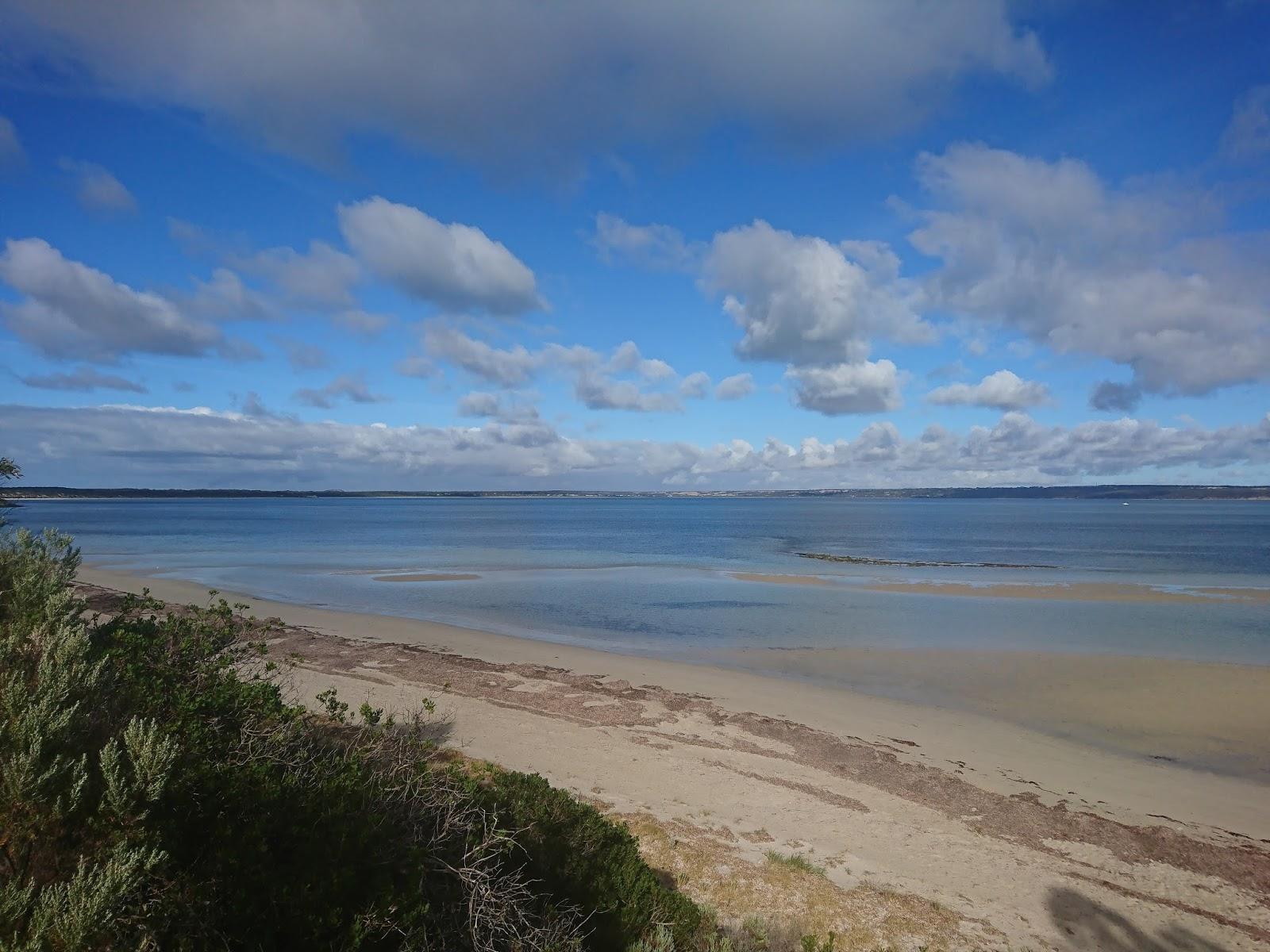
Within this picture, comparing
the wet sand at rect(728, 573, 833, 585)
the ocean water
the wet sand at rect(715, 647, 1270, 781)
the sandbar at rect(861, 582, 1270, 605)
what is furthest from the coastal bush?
the wet sand at rect(728, 573, 833, 585)

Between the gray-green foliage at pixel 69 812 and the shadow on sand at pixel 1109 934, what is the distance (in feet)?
25.1

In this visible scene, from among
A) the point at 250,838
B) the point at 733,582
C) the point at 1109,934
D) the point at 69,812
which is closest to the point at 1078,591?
the point at 733,582

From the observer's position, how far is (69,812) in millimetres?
3744

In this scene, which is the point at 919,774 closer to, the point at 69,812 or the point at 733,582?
the point at 69,812

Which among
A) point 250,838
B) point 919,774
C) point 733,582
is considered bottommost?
point 733,582

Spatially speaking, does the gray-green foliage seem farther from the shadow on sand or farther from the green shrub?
the shadow on sand

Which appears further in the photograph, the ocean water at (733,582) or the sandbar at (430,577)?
the sandbar at (430,577)

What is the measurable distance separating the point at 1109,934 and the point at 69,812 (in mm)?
8608

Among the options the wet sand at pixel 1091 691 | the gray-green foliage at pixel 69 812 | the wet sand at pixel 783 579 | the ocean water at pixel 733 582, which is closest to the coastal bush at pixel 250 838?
the gray-green foliage at pixel 69 812

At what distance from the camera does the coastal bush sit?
348cm

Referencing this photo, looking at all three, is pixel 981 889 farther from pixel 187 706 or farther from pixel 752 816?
pixel 187 706

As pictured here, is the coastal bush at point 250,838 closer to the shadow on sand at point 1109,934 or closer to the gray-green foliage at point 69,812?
the gray-green foliage at point 69,812

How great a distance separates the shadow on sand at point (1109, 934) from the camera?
22.9ft

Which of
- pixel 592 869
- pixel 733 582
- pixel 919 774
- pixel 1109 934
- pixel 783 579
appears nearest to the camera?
pixel 592 869
